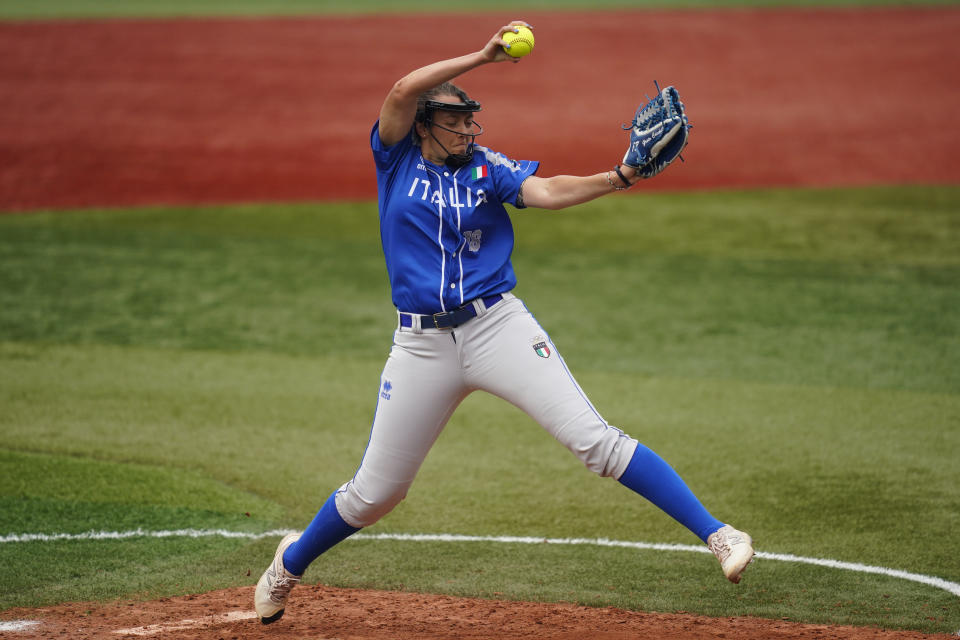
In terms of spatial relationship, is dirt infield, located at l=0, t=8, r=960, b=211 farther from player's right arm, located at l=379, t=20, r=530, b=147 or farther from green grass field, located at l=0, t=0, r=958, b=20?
player's right arm, located at l=379, t=20, r=530, b=147

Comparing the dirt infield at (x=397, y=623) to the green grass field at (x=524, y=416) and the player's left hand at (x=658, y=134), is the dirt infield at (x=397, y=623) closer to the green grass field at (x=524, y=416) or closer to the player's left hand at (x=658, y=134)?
the green grass field at (x=524, y=416)

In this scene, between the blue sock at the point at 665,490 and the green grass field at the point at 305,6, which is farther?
the green grass field at the point at 305,6

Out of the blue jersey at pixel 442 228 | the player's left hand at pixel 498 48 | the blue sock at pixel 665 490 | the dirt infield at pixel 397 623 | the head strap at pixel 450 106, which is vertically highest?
the player's left hand at pixel 498 48

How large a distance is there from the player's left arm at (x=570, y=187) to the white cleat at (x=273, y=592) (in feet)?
5.35

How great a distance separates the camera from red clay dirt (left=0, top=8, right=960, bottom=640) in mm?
14492

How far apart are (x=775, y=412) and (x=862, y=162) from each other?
8.73 m

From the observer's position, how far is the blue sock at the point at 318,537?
4.11 meters

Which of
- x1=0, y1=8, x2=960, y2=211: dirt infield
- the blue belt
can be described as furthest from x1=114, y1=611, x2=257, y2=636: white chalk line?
x1=0, y1=8, x2=960, y2=211: dirt infield

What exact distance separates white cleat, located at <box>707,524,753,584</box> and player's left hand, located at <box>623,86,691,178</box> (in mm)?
1259

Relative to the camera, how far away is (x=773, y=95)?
1778cm

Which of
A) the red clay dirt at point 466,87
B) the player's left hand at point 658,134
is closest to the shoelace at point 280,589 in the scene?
the player's left hand at point 658,134

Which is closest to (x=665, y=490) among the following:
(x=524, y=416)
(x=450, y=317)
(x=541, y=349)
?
(x=541, y=349)

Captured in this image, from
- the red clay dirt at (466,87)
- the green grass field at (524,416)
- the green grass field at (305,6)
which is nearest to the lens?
the green grass field at (524,416)

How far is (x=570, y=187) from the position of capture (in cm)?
395
